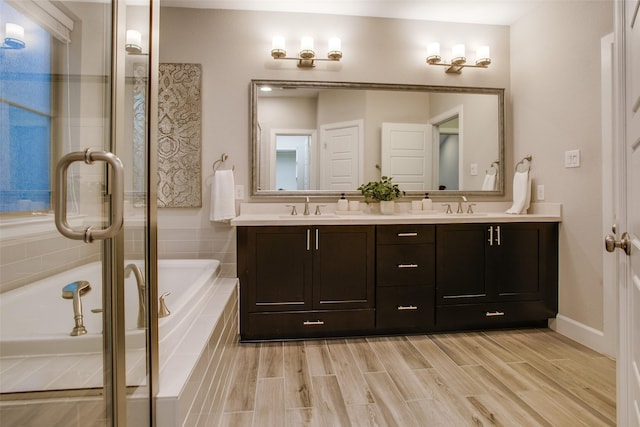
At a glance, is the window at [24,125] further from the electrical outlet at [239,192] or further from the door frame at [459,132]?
the door frame at [459,132]

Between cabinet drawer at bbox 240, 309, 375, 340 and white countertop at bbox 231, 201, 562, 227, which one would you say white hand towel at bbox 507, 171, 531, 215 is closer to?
white countertop at bbox 231, 201, 562, 227

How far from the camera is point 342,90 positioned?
9.23ft

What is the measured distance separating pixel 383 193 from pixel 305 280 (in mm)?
944

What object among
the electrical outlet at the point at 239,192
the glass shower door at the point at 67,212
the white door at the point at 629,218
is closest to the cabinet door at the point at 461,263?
the white door at the point at 629,218

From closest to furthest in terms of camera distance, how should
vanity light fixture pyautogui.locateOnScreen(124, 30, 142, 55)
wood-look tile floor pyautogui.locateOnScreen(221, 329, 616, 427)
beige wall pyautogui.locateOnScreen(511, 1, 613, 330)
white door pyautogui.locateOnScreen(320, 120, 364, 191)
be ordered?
vanity light fixture pyautogui.locateOnScreen(124, 30, 142, 55), wood-look tile floor pyautogui.locateOnScreen(221, 329, 616, 427), beige wall pyautogui.locateOnScreen(511, 1, 613, 330), white door pyautogui.locateOnScreen(320, 120, 364, 191)

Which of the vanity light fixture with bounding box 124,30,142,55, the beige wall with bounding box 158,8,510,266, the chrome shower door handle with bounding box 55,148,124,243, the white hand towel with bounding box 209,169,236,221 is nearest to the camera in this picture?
the chrome shower door handle with bounding box 55,148,124,243

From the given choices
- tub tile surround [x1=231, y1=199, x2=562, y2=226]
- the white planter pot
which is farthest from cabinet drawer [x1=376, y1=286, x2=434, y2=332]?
the white planter pot

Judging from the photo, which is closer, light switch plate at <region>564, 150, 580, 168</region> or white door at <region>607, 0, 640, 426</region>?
white door at <region>607, 0, 640, 426</region>

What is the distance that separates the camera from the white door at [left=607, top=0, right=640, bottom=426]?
912 mm

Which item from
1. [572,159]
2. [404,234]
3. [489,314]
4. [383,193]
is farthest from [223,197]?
[572,159]

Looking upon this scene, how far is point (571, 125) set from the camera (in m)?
2.35

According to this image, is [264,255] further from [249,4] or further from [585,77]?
[585,77]

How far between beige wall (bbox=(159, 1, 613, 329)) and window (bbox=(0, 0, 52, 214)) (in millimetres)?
1957

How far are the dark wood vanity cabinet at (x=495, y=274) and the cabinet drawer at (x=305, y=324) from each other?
587 millimetres
